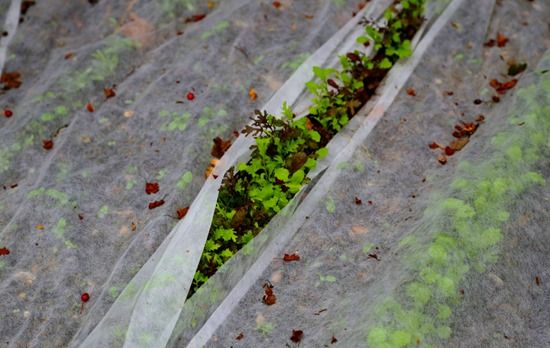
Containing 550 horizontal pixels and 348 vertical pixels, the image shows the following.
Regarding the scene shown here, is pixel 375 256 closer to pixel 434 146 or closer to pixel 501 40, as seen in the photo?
pixel 434 146

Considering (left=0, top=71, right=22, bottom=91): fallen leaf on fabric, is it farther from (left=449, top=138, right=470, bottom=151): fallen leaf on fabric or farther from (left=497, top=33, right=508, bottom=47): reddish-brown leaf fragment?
(left=497, top=33, right=508, bottom=47): reddish-brown leaf fragment

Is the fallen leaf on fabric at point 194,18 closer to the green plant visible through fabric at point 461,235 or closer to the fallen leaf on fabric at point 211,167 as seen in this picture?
the fallen leaf on fabric at point 211,167

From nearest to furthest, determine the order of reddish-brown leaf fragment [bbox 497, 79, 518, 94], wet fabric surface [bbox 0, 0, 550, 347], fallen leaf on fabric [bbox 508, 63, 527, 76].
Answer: wet fabric surface [bbox 0, 0, 550, 347] → reddish-brown leaf fragment [bbox 497, 79, 518, 94] → fallen leaf on fabric [bbox 508, 63, 527, 76]

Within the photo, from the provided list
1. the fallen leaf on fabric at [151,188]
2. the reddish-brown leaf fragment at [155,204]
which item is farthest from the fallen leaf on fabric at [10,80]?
the reddish-brown leaf fragment at [155,204]

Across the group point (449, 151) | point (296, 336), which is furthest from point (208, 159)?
point (449, 151)

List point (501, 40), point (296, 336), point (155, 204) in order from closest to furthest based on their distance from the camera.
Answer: point (296, 336) → point (155, 204) → point (501, 40)

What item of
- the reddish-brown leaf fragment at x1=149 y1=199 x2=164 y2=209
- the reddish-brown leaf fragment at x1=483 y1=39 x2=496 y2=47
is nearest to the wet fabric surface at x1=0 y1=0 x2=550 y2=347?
the reddish-brown leaf fragment at x1=149 y1=199 x2=164 y2=209

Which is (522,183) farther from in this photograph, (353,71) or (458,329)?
(353,71)

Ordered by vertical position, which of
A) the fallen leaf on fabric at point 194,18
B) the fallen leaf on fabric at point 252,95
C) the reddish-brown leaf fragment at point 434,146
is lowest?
the fallen leaf on fabric at point 194,18
